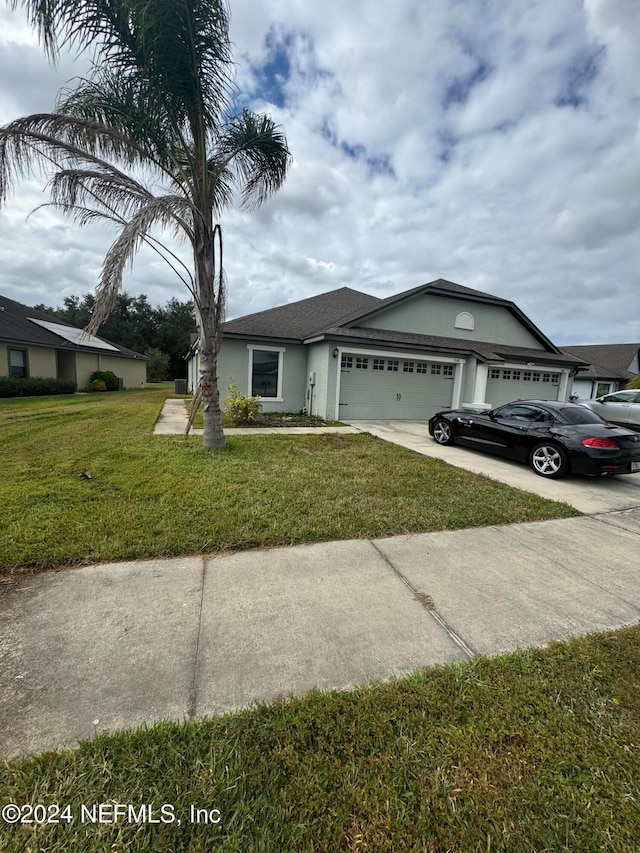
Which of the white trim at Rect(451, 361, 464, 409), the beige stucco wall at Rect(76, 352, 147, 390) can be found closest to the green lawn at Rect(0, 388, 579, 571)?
the white trim at Rect(451, 361, 464, 409)

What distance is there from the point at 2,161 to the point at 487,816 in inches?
349

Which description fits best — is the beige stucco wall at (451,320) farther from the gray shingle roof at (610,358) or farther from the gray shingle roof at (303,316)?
the gray shingle roof at (610,358)

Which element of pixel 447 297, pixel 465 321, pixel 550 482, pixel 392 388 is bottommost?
pixel 550 482

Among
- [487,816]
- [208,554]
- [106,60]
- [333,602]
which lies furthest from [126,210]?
[487,816]

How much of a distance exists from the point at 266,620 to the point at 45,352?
22.7 meters

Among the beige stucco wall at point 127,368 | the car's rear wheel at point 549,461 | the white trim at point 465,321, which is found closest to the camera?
the car's rear wheel at point 549,461

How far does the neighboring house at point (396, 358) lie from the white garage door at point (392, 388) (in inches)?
1.4

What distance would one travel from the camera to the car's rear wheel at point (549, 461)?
20.9ft

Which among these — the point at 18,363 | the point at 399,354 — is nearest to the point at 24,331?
the point at 18,363

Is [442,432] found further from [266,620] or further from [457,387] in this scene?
[266,620]

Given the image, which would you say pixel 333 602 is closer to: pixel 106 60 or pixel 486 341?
Answer: pixel 106 60

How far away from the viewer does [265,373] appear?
511 inches

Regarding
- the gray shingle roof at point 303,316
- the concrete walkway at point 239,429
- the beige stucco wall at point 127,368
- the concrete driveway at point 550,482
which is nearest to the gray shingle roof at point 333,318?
the gray shingle roof at point 303,316

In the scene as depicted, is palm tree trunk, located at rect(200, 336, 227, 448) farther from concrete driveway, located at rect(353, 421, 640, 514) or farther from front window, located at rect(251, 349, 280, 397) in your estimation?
front window, located at rect(251, 349, 280, 397)
